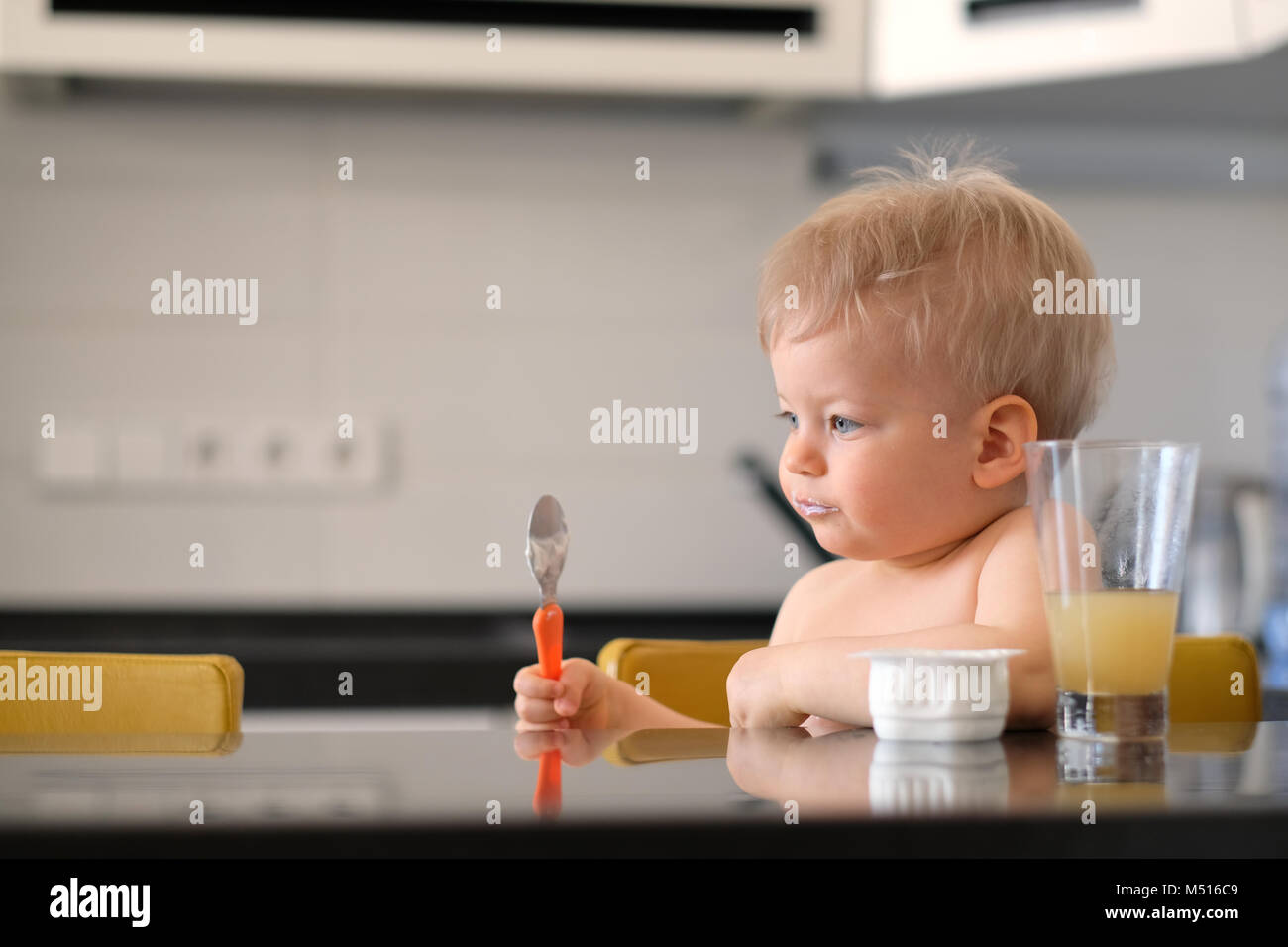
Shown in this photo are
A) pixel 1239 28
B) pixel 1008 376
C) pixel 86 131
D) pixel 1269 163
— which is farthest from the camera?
pixel 1269 163

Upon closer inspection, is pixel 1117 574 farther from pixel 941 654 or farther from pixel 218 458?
pixel 218 458

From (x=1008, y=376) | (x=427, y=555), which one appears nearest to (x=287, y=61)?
(x=427, y=555)

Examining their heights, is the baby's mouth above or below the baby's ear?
below

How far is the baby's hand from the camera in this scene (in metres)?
0.88

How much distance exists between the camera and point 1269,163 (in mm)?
2373

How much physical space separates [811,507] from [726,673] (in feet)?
0.99

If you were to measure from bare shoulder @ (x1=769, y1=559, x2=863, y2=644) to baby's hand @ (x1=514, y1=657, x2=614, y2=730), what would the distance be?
0.64 ft

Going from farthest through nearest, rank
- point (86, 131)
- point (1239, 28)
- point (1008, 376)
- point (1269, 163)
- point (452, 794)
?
point (1269, 163), point (86, 131), point (1239, 28), point (1008, 376), point (452, 794)

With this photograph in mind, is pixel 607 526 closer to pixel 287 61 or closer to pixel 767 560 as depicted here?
pixel 767 560

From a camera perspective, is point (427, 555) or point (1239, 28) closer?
point (1239, 28)

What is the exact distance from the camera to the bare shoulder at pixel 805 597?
3.54ft

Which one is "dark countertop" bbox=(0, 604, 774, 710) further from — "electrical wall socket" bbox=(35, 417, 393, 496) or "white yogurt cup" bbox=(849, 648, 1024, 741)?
"white yogurt cup" bbox=(849, 648, 1024, 741)

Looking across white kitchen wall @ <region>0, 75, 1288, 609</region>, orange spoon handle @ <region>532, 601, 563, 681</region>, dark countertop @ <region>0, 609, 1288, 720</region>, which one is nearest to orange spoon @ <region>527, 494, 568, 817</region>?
orange spoon handle @ <region>532, 601, 563, 681</region>

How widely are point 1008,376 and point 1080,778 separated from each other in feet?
1.50
